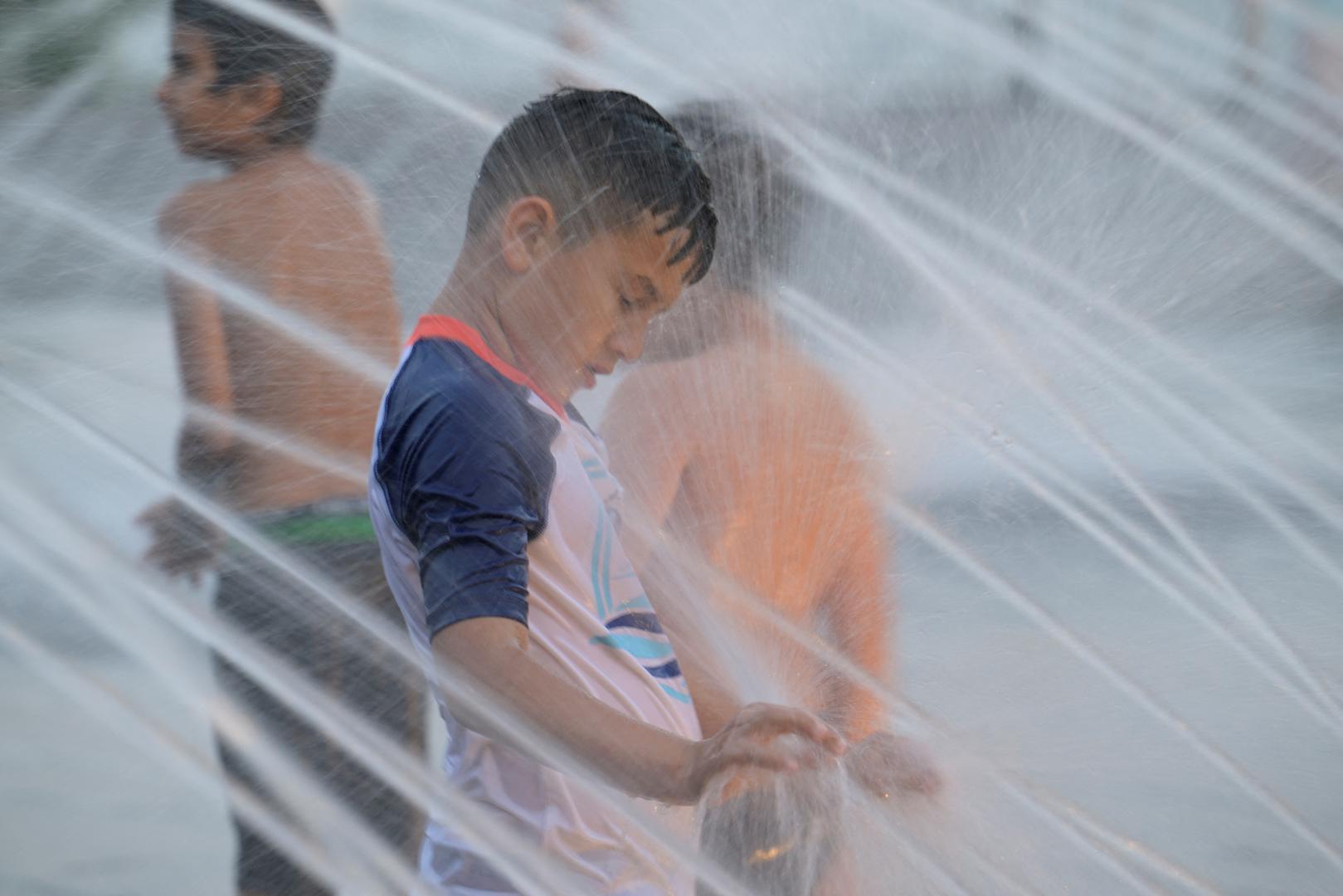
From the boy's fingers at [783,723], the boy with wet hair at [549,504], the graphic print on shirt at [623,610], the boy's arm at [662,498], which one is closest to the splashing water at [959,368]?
the boy's arm at [662,498]

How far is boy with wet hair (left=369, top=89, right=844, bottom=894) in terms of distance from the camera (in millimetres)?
1182

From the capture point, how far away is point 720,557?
1.74 m

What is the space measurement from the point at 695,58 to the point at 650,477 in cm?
135

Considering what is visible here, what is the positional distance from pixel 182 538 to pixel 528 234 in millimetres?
1183

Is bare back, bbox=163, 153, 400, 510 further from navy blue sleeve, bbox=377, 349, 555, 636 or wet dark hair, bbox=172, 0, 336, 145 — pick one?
navy blue sleeve, bbox=377, 349, 555, 636

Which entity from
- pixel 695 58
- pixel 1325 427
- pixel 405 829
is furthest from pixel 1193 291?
pixel 405 829

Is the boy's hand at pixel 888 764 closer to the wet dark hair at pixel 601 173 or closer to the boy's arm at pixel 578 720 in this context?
the boy's arm at pixel 578 720

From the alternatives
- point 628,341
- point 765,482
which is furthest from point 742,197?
point 628,341

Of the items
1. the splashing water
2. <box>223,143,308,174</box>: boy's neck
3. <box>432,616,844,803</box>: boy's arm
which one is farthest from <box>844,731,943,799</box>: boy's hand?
<box>223,143,308,174</box>: boy's neck

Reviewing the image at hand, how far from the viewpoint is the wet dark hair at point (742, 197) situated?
1878 millimetres

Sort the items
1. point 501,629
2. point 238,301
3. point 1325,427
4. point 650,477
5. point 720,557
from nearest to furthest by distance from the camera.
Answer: point 501,629 → point 650,477 → point 720,557 → point 238,301 → point 1325,427

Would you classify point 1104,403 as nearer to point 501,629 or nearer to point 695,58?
point 695,58

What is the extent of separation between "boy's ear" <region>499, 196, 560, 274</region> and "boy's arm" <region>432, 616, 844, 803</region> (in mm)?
346

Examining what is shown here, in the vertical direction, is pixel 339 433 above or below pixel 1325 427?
below
